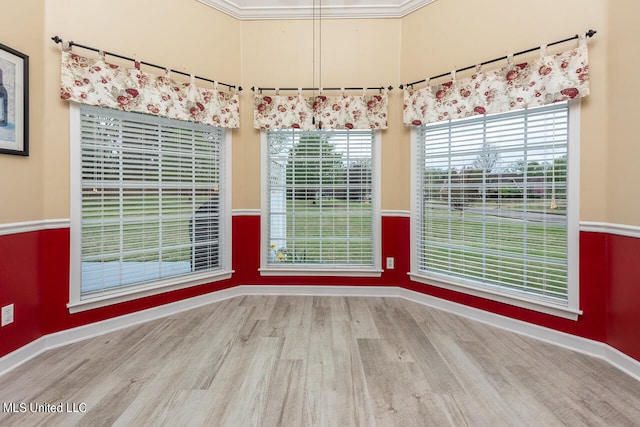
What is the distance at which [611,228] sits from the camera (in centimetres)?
209

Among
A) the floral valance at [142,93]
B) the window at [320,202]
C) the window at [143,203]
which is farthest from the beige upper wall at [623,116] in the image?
the window at [143,203]

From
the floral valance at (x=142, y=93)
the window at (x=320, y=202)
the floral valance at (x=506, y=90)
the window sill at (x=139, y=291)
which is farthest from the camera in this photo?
the window at (x=320, y=202)

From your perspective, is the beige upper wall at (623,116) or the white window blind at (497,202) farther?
the white window blind at (497,202)

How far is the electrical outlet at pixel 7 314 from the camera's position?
6.37ft

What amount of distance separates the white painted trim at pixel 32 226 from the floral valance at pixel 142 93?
0.94 meters

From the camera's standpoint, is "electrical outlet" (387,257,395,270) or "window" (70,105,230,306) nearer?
"window" (70,105,230,306)

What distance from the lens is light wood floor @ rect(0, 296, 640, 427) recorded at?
1.56 metres

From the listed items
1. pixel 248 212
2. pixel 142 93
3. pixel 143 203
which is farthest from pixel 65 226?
pixel 248 212

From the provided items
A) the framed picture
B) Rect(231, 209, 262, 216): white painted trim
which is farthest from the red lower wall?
Rect(231, 209, 262, 216): white painted trim

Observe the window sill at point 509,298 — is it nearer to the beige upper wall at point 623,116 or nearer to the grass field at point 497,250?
the grass field at point 497,250

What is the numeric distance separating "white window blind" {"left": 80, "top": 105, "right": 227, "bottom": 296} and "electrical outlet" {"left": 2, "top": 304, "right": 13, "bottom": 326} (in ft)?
1.52

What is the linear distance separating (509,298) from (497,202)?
0.84 metres

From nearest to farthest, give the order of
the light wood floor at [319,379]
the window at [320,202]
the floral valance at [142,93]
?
1. the light wood floor at [319,379]
2. the floral valance at [142,93]
3. the window at [320,202]

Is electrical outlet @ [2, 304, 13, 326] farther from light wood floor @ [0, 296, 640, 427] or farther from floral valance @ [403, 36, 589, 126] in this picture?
floral valance @ [403, 36, 589, 126]
